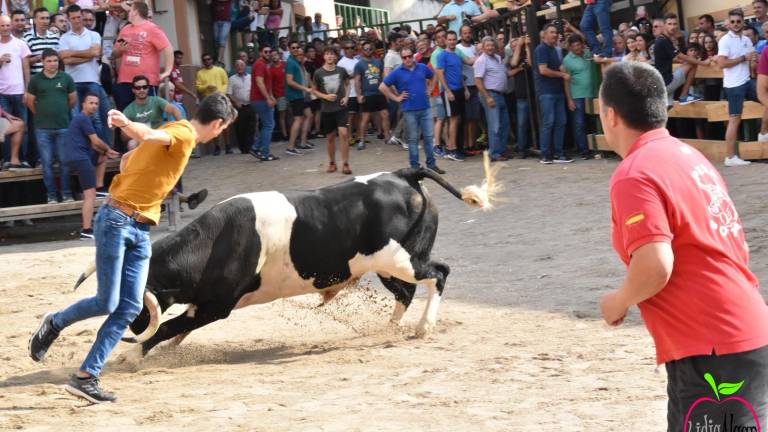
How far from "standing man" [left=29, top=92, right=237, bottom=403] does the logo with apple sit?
345 cm

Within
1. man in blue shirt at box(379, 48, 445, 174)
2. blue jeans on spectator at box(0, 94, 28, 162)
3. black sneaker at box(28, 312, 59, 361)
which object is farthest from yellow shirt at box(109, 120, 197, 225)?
man in blue shirt at box(379, 48, 445, 174)

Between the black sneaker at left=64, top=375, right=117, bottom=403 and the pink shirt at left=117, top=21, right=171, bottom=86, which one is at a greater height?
the pink shirt at left=117, top=21, right=171, bottom=86

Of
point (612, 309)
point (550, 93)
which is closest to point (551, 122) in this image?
point (550, 93)

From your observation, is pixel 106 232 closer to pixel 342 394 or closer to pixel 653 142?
pixel 342 394

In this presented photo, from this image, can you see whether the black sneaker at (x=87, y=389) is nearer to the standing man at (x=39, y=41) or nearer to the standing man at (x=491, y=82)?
the standing man at (x=39, y=41)

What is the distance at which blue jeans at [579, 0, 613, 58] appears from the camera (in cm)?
1719

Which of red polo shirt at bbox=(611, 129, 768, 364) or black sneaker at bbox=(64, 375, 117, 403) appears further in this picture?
black sneaker at bbox=(64, 375, 117, 403)

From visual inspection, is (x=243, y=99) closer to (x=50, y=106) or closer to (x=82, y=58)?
(x=82, y=58)

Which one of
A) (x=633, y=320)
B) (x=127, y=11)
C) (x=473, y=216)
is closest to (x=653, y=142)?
(x=633, y=320)

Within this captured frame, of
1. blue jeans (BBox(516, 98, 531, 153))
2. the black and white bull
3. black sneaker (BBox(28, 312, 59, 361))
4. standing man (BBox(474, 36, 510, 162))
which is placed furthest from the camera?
blue jeans (BBox(516, 98, 531, 153))

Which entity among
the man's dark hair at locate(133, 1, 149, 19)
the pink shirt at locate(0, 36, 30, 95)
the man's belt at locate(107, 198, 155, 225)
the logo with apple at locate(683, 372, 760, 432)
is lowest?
the logo with apple at locate(683, 372, 760, 432)

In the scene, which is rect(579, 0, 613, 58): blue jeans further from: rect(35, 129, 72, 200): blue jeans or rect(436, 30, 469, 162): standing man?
rect(35, 129, 72, 200): blue jeans

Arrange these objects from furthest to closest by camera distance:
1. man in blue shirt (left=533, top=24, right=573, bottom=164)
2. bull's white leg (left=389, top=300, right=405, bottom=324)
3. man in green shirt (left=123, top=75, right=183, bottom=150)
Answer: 1. man in blue shirt (left=533, top=24, right=573, bottom=164)
2. man in green shirt (left=123, top=75, right=183, bottom=150)
3. bull's white leg (left=389, top=300, right=405, bottom=324)

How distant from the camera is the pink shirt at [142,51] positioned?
14328 millimetres
